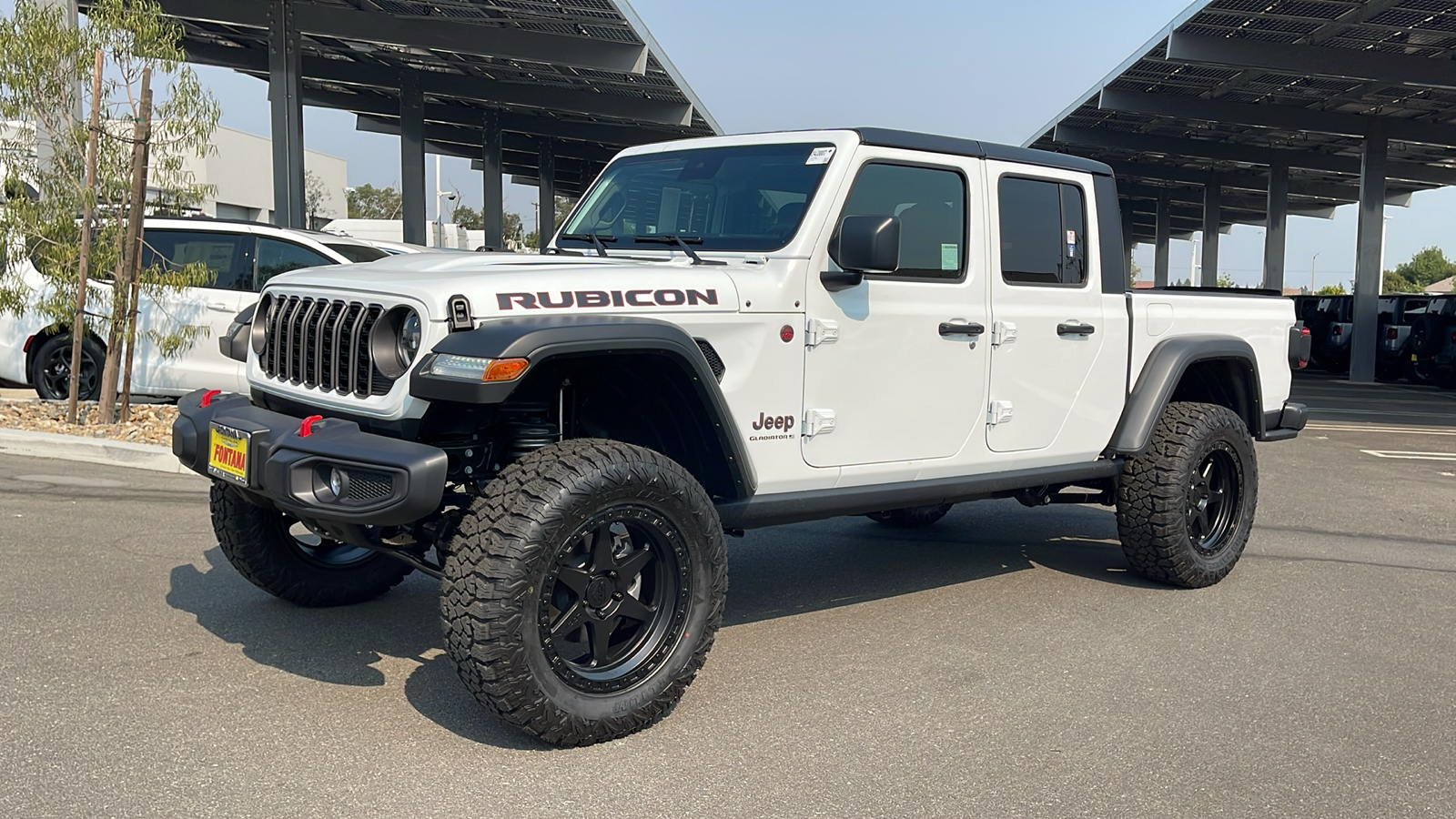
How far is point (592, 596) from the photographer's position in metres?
3.96

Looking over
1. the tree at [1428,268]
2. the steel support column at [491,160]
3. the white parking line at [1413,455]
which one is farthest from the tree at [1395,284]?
the white parking line at [1413,455]

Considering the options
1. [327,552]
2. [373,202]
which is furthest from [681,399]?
[373,202]

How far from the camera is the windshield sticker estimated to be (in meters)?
4.82

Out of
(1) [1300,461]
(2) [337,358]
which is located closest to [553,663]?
(2) [337,358]

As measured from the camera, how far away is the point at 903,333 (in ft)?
16.0

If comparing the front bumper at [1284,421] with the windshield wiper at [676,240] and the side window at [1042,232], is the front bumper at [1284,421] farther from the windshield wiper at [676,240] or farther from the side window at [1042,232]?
the windshield wiper at [676,240]

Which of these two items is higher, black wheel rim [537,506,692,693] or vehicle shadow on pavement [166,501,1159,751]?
black wheel rim [537,506,692,693]

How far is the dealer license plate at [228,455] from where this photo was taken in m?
4.02

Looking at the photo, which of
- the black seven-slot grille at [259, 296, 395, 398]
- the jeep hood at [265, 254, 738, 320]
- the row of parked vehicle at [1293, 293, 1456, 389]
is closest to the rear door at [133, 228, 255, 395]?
the black seven-slot grille at [259, 296, 395, 398]

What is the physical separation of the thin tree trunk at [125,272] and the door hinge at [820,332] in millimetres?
6566

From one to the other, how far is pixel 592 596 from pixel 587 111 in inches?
874

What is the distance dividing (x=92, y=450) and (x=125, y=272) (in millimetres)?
1418

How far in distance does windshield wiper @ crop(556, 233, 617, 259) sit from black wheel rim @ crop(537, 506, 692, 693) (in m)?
1.41

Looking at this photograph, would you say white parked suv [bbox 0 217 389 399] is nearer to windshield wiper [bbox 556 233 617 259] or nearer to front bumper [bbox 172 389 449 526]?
windshield wiper [bbox 556 233 617 259]
